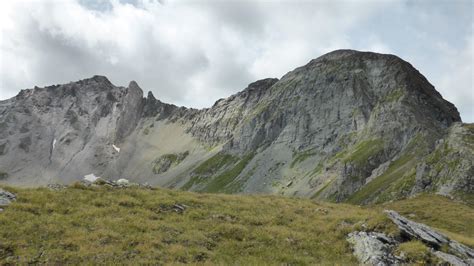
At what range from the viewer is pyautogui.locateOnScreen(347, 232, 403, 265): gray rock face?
21503mm

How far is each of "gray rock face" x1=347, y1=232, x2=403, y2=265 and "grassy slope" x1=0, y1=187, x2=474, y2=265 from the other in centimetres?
60

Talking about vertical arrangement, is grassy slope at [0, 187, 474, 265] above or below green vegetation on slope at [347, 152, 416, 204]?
below

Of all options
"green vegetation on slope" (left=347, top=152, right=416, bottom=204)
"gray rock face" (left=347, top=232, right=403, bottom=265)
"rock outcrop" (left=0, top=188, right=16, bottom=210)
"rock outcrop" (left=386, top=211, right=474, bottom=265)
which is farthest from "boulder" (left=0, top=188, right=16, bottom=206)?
"green vegetation on slope" (left=347, top=152, right=416, bottom=204)

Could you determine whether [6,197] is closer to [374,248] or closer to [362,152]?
[374,248]

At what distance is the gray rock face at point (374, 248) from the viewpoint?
21.5 m

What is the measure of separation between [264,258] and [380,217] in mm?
9140

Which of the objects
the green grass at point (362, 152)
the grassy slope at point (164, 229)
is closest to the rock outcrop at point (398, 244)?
the grassy slope at point (164, 229)

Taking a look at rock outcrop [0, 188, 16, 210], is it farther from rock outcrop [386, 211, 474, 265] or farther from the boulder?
rock outcrop [386, 211, 474, 265]

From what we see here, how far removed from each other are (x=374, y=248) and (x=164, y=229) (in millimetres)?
11872

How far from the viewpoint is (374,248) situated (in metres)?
22.7

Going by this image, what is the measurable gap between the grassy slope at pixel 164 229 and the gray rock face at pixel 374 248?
0.60 m

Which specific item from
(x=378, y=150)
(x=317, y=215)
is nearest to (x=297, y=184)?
(x=378, y=150)

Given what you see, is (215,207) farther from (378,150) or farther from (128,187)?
(378,150)

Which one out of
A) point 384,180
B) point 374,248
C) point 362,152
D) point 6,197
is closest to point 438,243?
point 374,248
